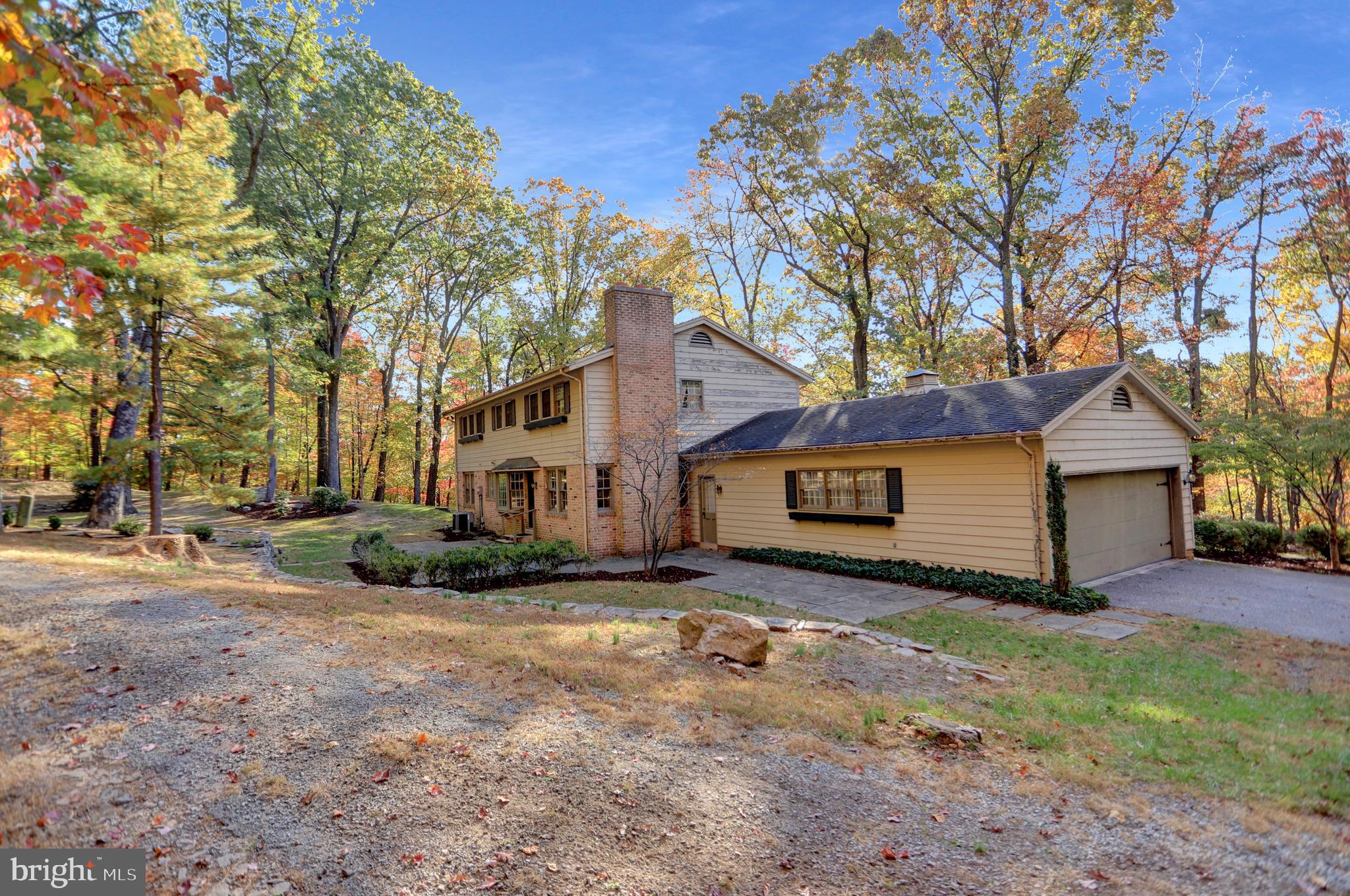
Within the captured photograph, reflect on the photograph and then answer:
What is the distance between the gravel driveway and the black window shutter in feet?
12.0

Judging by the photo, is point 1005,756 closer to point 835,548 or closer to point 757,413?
point 835,548

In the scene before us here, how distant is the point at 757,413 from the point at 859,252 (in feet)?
32.0

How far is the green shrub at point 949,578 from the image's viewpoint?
30.1 ft

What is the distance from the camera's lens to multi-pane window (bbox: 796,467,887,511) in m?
12.3

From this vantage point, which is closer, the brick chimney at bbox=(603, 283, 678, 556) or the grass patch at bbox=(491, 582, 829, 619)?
the grass patch at bbox=(491, 582, 829, 619)

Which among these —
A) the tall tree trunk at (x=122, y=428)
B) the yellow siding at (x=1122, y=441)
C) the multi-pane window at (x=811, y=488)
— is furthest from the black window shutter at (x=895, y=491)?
the tall tree trunk at (x=122, y=428)

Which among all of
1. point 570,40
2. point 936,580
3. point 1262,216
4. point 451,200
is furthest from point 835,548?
point 451,200

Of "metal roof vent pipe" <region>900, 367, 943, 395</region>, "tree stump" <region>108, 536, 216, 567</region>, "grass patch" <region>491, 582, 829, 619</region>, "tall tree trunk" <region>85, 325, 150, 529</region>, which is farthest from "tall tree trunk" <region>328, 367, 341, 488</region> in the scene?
"metal roof vent pipe" <region>900, 367, 943, 395</region>

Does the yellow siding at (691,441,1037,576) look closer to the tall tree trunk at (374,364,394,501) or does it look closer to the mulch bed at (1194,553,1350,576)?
the mulch bed at (1194,553,1350,576)

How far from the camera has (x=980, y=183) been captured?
20.3 m

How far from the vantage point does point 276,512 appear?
923 inches

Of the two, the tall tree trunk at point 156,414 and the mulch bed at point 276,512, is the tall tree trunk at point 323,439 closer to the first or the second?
the mulch bed at point 276,512

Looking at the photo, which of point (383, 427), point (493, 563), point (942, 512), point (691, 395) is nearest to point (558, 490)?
point (691, 395)

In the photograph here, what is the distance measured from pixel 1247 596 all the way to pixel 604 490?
41.6ft
